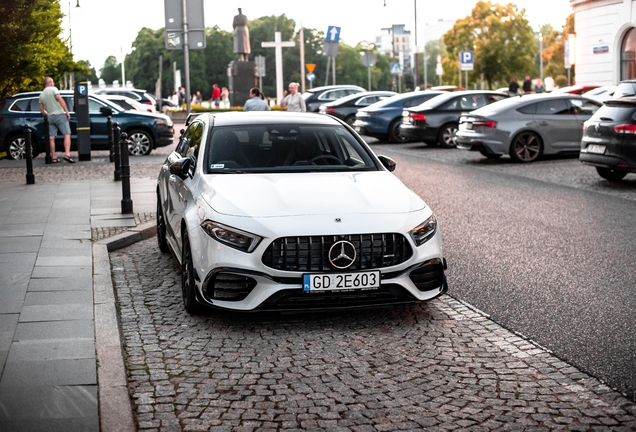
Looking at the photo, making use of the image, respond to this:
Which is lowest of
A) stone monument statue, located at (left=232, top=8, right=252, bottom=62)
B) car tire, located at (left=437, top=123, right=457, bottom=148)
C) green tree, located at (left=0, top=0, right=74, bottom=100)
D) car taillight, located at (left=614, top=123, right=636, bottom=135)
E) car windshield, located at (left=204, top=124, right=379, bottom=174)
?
car tire, located at (left=437, top=123, right=457, bottom=148)

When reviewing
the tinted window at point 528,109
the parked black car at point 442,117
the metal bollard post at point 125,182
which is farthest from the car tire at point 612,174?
the parked black car at point 442,117

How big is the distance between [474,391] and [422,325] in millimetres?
1551

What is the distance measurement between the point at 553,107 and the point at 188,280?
1488 cm

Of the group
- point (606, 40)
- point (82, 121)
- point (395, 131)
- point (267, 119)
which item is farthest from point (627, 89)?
point (606, 40)

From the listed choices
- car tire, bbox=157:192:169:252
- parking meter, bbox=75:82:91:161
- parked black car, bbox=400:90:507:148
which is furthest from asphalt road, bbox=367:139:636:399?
parking meter, bbox=75:82:91:161

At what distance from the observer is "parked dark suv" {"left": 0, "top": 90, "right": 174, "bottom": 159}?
73.0ft

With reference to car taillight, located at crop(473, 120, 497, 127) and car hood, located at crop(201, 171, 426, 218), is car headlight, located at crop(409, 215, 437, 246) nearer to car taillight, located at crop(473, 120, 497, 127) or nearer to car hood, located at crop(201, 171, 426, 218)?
car hood, located at crop(201, 171, 426, 218)

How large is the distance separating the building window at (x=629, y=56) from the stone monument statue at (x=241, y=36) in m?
19.6

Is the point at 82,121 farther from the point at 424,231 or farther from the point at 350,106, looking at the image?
the point at 424,231

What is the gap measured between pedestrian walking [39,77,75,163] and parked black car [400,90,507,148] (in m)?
9.02

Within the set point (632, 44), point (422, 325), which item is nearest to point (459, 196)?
point (422, 325)

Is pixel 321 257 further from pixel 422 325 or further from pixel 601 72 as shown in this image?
pixel 601 72

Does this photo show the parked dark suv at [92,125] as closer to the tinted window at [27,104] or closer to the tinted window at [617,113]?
the tinted window at [27,104]

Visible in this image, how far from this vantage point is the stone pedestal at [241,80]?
2030 inches
